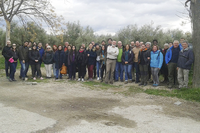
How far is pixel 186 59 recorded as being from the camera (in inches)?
307

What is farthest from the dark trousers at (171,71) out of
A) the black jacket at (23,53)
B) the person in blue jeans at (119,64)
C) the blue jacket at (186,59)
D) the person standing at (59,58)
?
the black jacket at (23,53)

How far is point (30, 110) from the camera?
17.4 ft

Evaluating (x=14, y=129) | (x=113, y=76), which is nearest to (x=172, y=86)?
(x=113, y=76)

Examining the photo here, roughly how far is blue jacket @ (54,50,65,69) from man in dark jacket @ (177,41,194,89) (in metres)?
6.65

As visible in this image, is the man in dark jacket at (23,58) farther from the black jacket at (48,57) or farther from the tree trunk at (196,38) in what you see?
the tree trunk at (196,38)

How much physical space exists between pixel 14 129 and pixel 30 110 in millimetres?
1335

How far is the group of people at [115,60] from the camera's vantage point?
8.69m

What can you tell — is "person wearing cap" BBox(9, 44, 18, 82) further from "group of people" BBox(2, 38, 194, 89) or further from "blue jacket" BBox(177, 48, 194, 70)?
"blue jacket" BBox(177, 48, 194, 70)

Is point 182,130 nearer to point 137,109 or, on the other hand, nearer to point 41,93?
point 137,109

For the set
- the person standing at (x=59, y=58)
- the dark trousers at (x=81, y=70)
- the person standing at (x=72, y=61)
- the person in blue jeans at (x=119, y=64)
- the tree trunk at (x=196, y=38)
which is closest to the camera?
the tree trunk at (x=196, y=38)

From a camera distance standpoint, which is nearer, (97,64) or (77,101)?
(77,101)

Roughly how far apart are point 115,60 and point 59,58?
11.7 feet

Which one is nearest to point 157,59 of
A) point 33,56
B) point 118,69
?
point 118,69

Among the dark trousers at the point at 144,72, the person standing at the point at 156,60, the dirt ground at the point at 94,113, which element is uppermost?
the person standing at the point at 156,60
